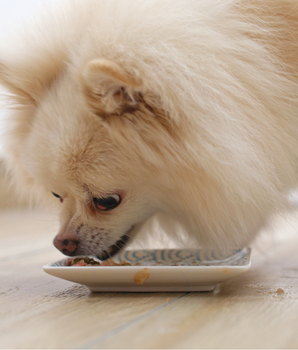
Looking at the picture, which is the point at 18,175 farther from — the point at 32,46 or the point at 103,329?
the point at 103,329

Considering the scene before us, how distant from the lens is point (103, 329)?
0.84 meters

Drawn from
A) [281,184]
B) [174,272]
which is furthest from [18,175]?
[281,184]

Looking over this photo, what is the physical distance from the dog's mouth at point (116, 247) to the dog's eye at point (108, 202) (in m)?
0.17

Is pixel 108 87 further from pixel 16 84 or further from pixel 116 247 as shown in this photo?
pixel 116 247

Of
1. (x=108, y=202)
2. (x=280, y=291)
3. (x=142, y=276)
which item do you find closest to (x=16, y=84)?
(x=108, y=202)

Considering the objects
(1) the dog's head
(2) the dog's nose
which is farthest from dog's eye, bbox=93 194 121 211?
(2) the dog's nose

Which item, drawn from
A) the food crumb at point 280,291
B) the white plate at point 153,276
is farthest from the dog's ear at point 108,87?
the food crumb at point 280,291

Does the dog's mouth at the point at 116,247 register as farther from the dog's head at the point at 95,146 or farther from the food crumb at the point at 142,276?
the food crumb at the point at 142,276

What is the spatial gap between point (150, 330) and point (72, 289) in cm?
46

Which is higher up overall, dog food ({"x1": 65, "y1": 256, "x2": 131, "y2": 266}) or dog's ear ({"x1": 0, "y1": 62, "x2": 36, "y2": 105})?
dog's ear ({"x1": 0, "y1": 62, "x2": 36, "y2": 105})

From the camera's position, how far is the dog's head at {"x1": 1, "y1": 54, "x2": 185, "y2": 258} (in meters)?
1.06

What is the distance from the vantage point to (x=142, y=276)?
41.6 inches

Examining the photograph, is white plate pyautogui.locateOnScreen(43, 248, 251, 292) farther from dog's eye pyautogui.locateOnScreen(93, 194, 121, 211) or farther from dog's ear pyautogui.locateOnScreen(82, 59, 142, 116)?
dog's ear pyautogui.locateOnScreen(82, 59, 142, 116)

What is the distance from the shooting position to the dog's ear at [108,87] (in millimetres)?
926
